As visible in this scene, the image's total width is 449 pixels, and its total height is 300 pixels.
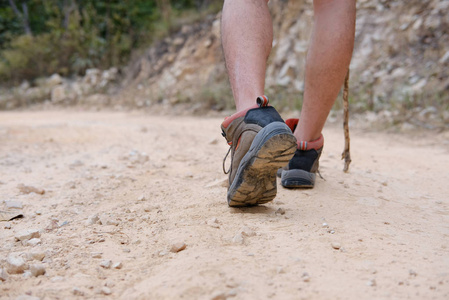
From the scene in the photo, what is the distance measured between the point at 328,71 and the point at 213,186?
60cm

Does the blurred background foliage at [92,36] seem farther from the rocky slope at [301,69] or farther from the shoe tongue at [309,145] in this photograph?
the shoe tongue at [309,145]

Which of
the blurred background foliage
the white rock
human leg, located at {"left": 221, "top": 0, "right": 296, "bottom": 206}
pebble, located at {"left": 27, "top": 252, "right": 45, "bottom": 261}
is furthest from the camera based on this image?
the blurred background foliage

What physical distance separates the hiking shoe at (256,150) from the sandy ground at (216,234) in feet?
0.25

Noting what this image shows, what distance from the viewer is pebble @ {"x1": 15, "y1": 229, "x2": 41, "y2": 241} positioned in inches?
41.5

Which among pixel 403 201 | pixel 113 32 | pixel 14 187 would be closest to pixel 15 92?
pixel 113 32

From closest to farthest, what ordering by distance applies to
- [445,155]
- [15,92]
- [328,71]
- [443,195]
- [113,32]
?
[328,71], [443,195], [445,155], [15,92], [113,32]

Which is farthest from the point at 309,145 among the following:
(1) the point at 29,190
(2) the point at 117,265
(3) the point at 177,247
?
(1) the point at 29,190

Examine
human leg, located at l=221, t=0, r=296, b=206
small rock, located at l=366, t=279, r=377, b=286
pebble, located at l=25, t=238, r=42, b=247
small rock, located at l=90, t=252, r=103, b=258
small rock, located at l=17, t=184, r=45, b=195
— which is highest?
human leg, located at l=221, t=0, r=296, b=206

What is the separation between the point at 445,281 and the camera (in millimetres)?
756

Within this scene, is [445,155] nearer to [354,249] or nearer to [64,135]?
[354,249]

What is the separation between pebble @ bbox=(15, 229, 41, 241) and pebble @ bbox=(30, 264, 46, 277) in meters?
0.22

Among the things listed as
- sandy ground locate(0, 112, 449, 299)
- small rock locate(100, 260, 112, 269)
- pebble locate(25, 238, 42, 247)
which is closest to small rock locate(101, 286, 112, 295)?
sandy ground locate(0, 112, 449, 299)

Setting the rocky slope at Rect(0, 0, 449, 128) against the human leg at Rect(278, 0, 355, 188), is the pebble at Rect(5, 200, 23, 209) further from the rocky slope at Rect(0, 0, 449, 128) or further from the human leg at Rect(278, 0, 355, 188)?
the rocky slope at Rect(0, 0, 449, 128)

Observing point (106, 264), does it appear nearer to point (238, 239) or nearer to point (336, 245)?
point (238, 239)
